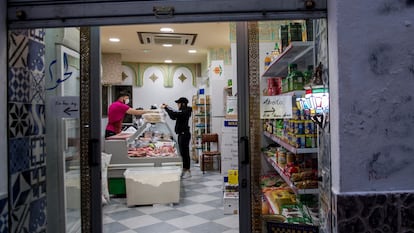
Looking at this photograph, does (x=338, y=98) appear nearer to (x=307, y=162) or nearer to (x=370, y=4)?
(x=370, y=4)

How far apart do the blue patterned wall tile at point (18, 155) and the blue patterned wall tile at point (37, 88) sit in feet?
0.83

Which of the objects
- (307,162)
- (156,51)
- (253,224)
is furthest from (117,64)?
(253,224)

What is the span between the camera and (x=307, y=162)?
2930mm

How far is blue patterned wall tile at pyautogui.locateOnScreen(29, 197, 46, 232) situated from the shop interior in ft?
0.61

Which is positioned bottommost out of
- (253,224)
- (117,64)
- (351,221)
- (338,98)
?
(253,224)

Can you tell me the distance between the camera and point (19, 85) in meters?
1.87

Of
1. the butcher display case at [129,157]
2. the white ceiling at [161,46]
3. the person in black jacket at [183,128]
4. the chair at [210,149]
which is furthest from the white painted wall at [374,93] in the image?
the chair at [210,149]

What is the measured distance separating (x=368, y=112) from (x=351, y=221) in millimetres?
502

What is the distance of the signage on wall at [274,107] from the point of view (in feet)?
6.59

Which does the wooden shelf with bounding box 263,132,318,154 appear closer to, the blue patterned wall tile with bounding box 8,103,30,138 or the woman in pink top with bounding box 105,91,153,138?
the blue patterned wall tile with bounding box 8,103,30,138

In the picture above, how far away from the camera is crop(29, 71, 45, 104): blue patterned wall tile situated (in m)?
2.00

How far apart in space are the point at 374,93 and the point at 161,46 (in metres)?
7.22

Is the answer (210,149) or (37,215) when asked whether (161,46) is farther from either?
(37,215)

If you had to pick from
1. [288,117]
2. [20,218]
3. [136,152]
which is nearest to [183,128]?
[136,152]
